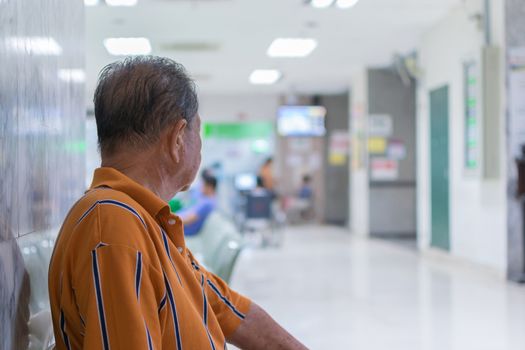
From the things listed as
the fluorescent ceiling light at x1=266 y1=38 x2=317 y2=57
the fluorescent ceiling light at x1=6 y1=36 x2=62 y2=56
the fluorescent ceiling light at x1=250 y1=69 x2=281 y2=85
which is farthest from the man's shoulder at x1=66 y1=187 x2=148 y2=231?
the fluorescent ceiling light at x1=250 y1=69 x2=281 y2=85

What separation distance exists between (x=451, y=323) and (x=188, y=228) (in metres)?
2.16

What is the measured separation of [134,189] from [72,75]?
33.0 inches

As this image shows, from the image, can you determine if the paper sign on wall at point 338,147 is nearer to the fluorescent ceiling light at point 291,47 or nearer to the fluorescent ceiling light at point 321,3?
the fluorescent ceiling light at point 291,47

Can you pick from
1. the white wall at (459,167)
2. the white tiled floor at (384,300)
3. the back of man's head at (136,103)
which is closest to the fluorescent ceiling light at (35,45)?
the back of man's head at (136,103)

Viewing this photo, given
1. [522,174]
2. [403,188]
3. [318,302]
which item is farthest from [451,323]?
[403,188]

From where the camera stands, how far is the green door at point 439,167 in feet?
25.4

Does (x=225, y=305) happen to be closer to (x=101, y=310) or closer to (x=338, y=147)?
(x=101, y=310)

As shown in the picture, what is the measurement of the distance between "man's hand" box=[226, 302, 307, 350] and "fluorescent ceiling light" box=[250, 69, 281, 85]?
10029 mm

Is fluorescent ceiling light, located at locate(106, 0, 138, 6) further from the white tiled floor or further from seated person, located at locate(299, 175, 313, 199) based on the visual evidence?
seated person, located at locate(299, 175, 313, 199)

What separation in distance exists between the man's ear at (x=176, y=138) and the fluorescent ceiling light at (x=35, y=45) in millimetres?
321

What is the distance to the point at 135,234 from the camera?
1054 millimetres

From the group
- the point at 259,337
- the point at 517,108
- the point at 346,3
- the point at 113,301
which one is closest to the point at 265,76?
the point at 346,3

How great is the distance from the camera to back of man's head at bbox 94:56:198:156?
120cm

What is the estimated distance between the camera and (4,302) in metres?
1.14
